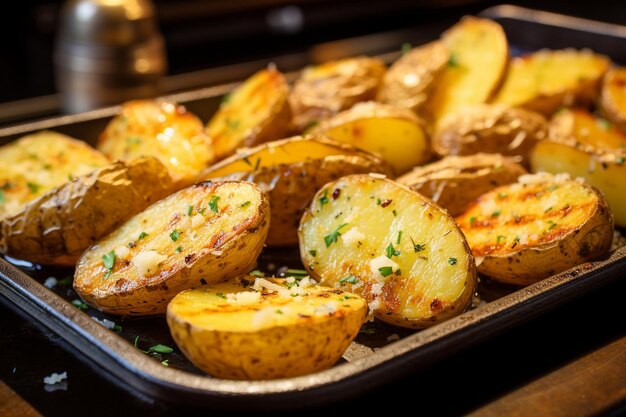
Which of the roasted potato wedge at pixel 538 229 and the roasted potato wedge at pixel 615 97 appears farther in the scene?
the roasted potato wedge at pixel 615 97

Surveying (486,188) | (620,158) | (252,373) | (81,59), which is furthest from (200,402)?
(81,59)

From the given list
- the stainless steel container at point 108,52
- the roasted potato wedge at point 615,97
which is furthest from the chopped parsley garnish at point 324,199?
the stainless steel container at point 108,52

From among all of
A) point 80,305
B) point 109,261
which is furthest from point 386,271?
point 80,305

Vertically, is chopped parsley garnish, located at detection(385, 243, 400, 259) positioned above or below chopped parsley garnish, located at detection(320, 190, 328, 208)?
below

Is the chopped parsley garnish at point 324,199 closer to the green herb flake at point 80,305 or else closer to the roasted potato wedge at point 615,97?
the green herb flake at point 80,305

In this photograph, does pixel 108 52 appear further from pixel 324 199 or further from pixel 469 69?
pixel 324 199

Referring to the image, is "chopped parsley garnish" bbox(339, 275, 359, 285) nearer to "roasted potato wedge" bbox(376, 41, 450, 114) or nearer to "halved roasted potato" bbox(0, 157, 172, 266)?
"halved roasted potato" bbox(0, 157, 172, 266)

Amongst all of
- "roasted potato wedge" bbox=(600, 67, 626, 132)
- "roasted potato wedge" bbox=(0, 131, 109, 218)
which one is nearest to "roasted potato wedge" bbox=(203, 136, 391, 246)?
"roasted potato wedge" bbox=(0, 131, 109, 218)
